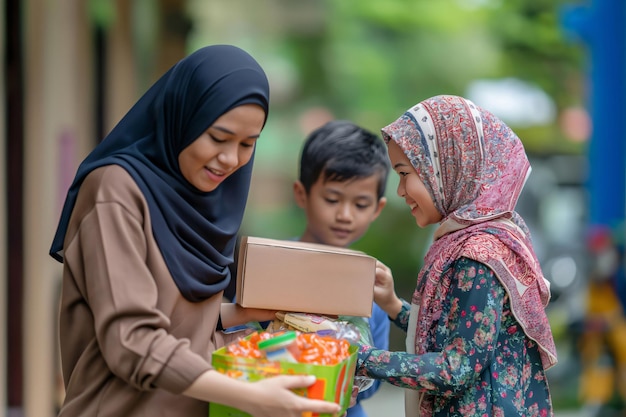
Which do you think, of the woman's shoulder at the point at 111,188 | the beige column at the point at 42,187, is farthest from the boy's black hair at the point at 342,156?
the beige column at the point at 42,187

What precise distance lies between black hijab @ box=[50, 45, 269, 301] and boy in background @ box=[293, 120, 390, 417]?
2.61 feet

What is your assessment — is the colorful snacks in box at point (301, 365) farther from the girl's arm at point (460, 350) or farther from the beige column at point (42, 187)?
the beige column at point (42, 187)

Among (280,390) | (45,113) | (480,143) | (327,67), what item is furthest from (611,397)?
(327,67)

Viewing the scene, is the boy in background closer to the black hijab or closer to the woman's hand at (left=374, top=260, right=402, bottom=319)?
the woman's hand at (left=374, top=260, right=402, bottom=319)

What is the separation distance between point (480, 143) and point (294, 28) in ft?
36.9

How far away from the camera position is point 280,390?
1.88 m

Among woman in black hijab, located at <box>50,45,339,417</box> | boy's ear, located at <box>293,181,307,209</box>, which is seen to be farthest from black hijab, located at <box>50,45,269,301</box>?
boy's ear, located at <box>293,181,307,209</box>

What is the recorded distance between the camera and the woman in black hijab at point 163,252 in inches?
74.2

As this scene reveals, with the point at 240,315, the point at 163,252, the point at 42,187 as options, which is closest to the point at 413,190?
the point at 240,315

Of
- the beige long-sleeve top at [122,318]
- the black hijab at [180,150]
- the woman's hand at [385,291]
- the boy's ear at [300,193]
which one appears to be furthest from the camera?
the boy's ear at [300,193]

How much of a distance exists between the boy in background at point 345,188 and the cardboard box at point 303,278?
607 mm

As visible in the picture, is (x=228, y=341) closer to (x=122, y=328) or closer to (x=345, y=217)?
(x=122, y=328)

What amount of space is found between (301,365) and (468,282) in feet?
1.66

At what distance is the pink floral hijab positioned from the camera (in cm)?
225
